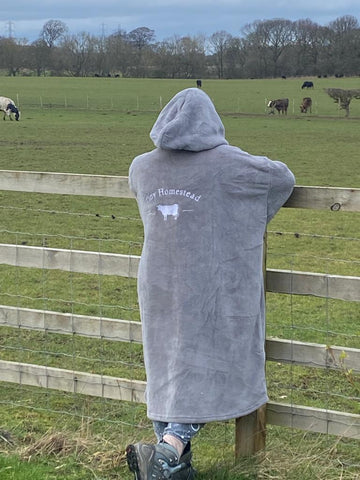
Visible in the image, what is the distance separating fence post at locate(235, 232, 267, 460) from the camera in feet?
12.1

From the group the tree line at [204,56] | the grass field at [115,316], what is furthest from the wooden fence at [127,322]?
the tree line at [204,56]

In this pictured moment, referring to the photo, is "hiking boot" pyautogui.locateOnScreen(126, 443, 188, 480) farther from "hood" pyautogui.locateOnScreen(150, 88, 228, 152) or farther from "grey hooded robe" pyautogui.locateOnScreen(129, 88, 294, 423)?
"hood" pyautogui.locateOnScreen(150, 88, 228, 152)

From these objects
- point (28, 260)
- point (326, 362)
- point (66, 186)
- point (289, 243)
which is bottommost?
point (289, 243)

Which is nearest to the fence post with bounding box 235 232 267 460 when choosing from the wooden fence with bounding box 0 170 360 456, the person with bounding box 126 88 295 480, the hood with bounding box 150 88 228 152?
the wooden fence with bounding box 0 170 360 456

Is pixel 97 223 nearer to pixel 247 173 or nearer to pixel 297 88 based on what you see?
pixel 247 173

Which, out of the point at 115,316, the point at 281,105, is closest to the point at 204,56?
the point at 281,105

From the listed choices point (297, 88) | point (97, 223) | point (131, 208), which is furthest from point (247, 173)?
point (297, 88)

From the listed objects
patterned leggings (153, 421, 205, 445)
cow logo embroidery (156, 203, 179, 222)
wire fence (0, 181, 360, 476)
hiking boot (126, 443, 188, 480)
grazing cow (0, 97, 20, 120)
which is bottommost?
wire fence (0, 181, 360, 476)

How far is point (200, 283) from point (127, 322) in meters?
0.99

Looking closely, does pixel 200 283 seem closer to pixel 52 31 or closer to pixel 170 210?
pixel 170 210

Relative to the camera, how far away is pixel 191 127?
329 centimetres

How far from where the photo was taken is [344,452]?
4.23 meters

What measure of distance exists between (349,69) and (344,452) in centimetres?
9867

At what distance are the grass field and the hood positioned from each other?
3.04ft
